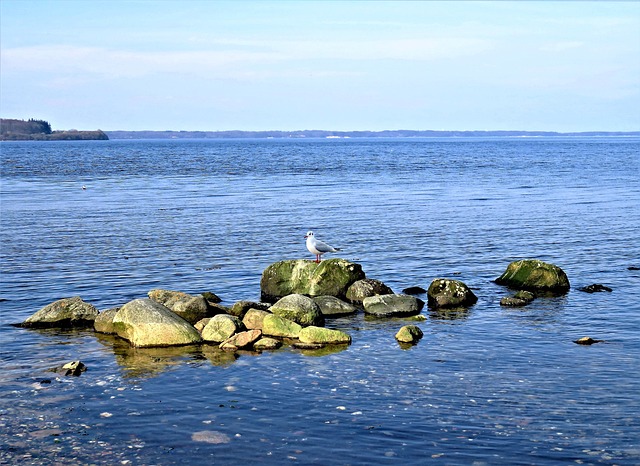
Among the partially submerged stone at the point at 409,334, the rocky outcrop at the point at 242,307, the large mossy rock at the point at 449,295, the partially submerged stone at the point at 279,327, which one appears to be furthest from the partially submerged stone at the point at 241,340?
the large mossy rock at the point at 449,295

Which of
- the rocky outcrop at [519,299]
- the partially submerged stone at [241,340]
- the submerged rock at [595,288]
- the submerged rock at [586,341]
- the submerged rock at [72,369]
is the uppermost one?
the submerged rock at [595,288]

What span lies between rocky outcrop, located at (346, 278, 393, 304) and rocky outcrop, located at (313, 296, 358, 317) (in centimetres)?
81

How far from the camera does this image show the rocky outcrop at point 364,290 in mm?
25859

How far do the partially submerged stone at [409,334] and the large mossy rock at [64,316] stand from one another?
8.87 meters

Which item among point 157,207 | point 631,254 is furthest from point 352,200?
point 631,254

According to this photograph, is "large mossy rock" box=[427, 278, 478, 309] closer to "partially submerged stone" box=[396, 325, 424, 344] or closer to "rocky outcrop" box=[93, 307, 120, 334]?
"partially submerged stone" box=[396, 325, 424, 344]

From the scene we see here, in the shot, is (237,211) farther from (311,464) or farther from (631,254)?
(311,464)

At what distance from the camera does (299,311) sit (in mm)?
22953

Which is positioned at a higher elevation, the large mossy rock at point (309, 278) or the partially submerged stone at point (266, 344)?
the large mossy rock at point (309, 278)

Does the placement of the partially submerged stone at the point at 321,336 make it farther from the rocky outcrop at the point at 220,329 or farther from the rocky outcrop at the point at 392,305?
the rocky outcrop at the point at 392,305

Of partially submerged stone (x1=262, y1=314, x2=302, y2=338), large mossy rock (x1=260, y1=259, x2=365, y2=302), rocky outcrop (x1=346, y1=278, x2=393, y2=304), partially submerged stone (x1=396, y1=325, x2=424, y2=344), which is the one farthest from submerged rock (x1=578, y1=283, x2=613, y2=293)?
partially submerged stone (x1=262, y1=314, x2=302, y2=338)

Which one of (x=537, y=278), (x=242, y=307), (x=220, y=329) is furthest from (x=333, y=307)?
(x=537, y=278)

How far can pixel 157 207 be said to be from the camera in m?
55.3

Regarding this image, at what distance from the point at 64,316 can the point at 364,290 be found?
9.23 meters
